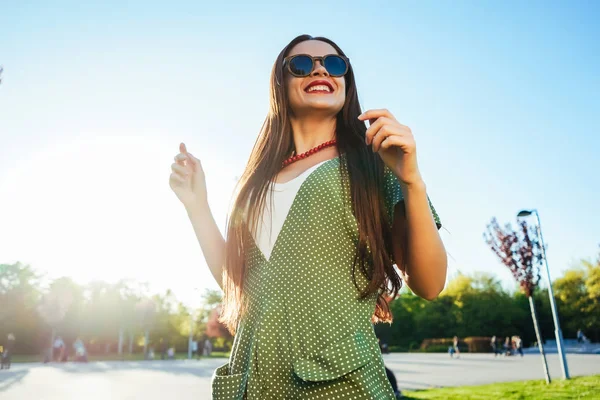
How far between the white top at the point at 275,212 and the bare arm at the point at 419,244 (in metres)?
0.32

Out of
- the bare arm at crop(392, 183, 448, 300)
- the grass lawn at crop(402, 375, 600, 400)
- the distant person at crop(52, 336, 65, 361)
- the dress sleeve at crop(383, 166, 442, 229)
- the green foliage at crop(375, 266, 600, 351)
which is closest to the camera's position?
the bare arm at crop(392, 183, 448, 300)

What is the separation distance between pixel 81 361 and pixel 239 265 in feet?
109

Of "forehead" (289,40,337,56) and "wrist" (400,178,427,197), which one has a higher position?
"forehead" (289,40,337,56)

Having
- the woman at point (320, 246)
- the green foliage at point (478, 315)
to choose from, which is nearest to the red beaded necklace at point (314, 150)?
the woman at point (320, 246)

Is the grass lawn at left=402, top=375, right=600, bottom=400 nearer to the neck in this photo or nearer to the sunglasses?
the neck

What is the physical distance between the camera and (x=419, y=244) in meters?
1.21

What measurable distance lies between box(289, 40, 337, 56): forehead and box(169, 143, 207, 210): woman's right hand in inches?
22.2

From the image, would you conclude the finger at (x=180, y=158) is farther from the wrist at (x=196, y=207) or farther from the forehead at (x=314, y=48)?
the forehead at (x=314, y=48)

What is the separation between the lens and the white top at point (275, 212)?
4.49 feet

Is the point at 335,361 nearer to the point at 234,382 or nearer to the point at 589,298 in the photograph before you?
the point at 234,382

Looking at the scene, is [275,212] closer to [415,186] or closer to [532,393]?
[415,186]

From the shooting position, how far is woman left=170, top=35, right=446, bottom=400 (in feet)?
3.63

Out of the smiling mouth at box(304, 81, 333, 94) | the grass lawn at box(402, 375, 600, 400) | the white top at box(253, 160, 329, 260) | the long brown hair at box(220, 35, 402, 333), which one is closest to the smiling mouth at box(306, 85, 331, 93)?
the smiling mouth at box(304, 81, 333, 94)

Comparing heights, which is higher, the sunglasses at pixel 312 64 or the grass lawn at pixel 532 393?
the sunglasses at pixel 312 64
